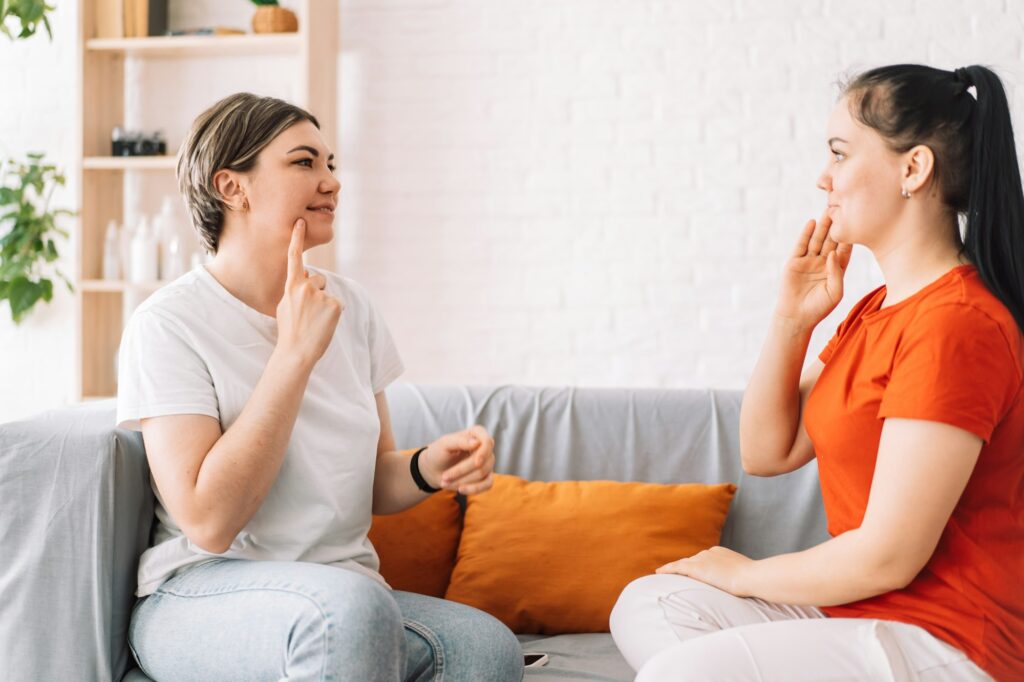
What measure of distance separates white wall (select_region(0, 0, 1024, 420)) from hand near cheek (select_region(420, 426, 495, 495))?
1.60 meters

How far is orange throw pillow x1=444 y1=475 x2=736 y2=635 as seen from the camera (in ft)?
7.13

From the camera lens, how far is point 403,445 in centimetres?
245

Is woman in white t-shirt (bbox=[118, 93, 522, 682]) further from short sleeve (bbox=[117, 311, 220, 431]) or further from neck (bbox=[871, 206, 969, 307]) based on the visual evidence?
neck (bbox=[871, 206, 969, 307])

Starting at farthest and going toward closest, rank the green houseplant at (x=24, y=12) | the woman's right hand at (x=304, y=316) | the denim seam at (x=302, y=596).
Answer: the green houseplant at (x=24, y=12) < the woman's right hand at (x=304, y=316) < the denim seam at (x=302, y=596)

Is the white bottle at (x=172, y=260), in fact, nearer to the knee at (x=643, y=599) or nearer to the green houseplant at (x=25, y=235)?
the green houseplant at (x=25, y=235)

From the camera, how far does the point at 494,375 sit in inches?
136

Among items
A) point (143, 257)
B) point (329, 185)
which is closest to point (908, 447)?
point (329, 185)

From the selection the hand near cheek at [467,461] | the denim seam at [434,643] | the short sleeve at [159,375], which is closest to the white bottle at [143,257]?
the short sleeve at [159,375]

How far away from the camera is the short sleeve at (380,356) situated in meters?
2.03

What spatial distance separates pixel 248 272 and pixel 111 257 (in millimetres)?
1883

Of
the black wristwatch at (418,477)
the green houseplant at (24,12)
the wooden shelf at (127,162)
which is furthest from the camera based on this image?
the wooden shelf at (127,162)

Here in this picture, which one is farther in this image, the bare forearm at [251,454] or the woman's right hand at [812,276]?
the woman's right hand at [812,276]

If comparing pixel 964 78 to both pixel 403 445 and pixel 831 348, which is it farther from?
pixel 403 445

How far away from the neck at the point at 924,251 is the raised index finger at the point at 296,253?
947 mm
